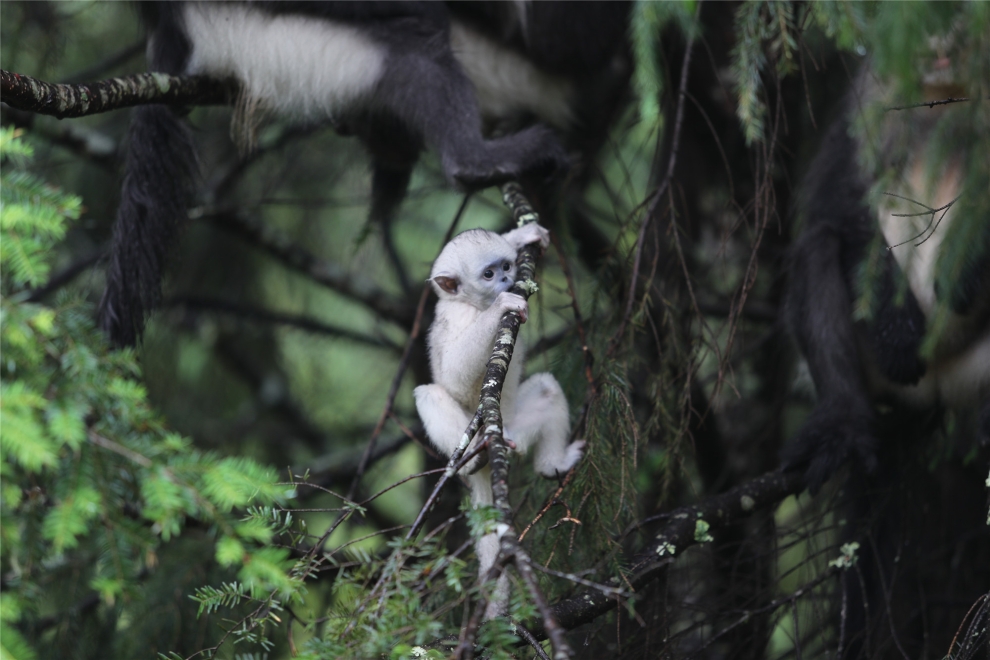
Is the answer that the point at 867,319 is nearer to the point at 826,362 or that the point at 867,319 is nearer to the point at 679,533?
the point at 826,362

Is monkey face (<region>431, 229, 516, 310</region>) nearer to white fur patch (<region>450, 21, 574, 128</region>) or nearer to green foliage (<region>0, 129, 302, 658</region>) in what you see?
green foliage (<region>0, 129, 302, 658</region>)

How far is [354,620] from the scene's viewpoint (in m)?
1.27

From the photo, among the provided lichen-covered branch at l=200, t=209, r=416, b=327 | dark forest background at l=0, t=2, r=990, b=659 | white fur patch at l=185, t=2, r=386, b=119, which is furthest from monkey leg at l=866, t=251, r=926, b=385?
lichen-covered branch at l=200, t=209, r=416, b=327

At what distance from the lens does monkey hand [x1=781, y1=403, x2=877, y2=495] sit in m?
2.39

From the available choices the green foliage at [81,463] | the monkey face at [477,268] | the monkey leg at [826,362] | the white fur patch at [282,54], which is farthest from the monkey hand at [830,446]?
the white fur patch at [282,54]

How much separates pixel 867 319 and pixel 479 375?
1266mm

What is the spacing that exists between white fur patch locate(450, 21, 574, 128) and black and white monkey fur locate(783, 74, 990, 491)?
1115 millimetres

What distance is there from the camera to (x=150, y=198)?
2.59 m

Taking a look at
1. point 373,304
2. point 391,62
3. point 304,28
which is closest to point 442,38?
point 391,62

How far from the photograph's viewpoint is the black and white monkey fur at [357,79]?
258 centimetres

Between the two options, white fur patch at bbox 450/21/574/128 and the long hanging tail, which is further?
white fur patch at bbox 450/21/574/128

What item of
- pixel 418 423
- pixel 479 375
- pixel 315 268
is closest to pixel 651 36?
pixel 479 375

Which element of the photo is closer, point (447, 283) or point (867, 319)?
point (447, 283)

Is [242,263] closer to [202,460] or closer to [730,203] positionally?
[730,203]
